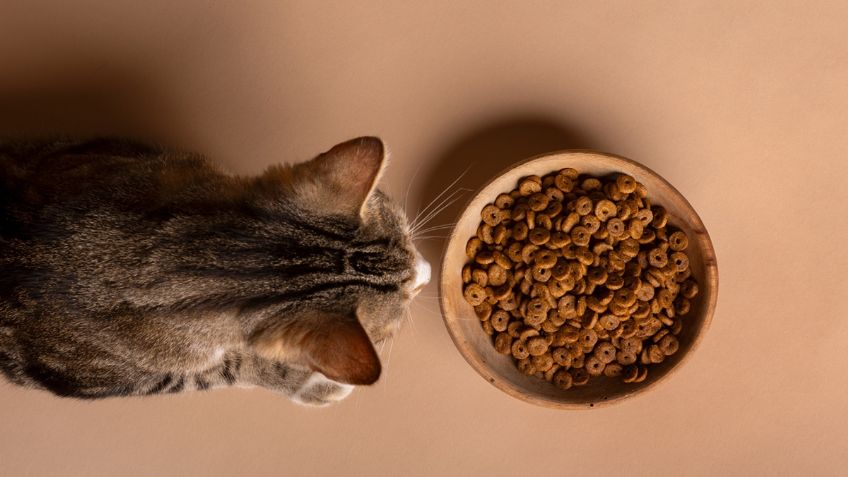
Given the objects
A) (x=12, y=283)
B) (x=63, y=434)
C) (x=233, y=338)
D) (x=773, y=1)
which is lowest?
(x=63, y=434)

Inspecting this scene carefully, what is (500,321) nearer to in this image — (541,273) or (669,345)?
(541,273)

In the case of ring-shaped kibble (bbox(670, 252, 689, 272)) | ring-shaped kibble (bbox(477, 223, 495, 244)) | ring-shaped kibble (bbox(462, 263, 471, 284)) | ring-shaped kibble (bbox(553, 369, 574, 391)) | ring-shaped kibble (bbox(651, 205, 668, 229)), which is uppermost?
ring-shaped kibble (bbox(651, 205, 668, 229))

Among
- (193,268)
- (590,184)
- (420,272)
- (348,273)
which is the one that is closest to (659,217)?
(590,184)

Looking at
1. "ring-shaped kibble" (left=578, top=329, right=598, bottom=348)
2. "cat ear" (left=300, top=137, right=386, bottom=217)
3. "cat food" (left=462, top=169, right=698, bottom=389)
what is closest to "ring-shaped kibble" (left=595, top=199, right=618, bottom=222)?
"cat food" (left=462, top=169, right=698, bottom=389)

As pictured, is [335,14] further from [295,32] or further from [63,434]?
[63,434]

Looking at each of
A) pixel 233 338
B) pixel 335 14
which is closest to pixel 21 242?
pixel 233 338

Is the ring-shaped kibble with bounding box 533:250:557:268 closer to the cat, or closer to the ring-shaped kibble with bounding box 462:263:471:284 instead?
the ring-shaped kibble with bounding box 462:263:471:284
